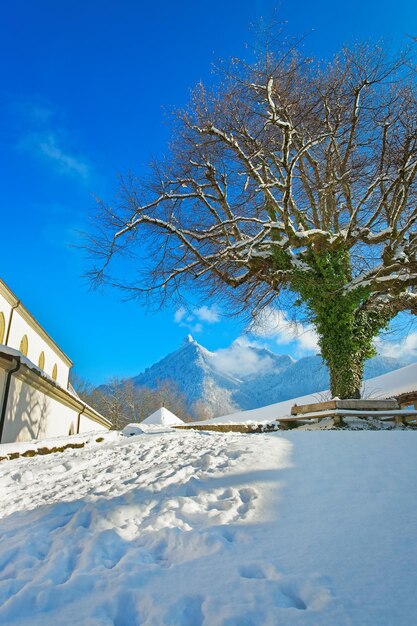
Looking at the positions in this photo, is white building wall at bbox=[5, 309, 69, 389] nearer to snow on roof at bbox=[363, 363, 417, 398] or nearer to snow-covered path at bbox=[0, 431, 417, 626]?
snow-covered path at bbox=[0, 431, 417, 626]

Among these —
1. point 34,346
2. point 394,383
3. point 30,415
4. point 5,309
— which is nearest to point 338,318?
point 30,415

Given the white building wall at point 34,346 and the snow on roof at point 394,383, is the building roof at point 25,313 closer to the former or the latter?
the white building wall at point 34,346

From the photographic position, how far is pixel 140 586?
2.63 m

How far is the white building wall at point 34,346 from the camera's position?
1817cm

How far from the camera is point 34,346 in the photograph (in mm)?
21062

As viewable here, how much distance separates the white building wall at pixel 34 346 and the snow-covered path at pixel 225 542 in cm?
1367

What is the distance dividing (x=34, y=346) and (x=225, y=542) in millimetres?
20108

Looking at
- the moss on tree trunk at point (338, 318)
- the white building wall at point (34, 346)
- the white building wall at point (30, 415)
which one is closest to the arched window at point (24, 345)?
the white building wall at point (34, 346)

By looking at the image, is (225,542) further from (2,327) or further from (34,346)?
(34,346)

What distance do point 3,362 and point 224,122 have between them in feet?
32.7

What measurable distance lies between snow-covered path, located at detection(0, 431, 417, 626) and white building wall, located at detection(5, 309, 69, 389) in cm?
1367

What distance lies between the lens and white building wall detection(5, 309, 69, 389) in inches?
715

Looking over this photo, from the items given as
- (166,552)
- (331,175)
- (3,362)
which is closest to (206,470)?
(166,552)

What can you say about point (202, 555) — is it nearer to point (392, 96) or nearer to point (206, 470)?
point (206, 470)
